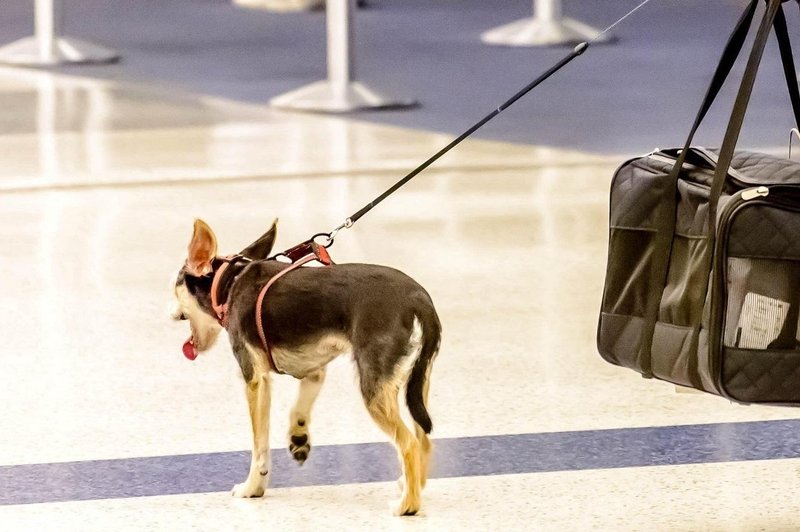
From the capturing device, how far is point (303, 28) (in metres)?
12.2

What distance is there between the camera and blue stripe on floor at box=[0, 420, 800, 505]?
3.32 metres

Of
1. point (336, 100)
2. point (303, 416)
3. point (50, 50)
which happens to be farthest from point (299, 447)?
point (50, 50)

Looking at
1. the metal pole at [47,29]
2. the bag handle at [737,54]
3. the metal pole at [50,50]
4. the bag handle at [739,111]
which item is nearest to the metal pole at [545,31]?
the metal pole at [50,50]

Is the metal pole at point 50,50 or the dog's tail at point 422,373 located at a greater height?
the metal pole at point 50,50

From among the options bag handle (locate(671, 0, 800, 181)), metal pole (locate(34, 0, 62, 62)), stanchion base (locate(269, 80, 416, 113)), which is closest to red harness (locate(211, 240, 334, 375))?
bag handle (locate(671, 0, 800, 181))

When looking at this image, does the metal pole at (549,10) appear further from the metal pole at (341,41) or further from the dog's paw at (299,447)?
the dog's paw at (299,447)

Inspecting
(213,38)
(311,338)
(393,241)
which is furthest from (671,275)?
(213,38)

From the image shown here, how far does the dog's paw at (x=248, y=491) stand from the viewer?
3207 mm

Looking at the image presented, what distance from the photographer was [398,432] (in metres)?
2.98

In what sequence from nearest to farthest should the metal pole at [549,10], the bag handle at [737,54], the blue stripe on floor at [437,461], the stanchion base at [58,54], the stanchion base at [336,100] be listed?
1. the bag handle at [737,54]
2. the blue stripe on floor at [437,461]
3. the stanchion base at [336,100]
4. the stanchion base at [58,54]
5. the metal pole at [549,10]

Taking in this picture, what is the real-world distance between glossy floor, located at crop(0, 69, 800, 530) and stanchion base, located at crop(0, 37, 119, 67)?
9.96ft

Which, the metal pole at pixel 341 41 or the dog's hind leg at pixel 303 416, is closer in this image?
the dog's hind leg at pixel 303 416

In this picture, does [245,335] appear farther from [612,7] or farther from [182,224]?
[612,7]

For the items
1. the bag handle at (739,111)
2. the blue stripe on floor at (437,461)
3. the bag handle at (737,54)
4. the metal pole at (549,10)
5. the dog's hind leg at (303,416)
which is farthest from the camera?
the metal pole at (549,10)
